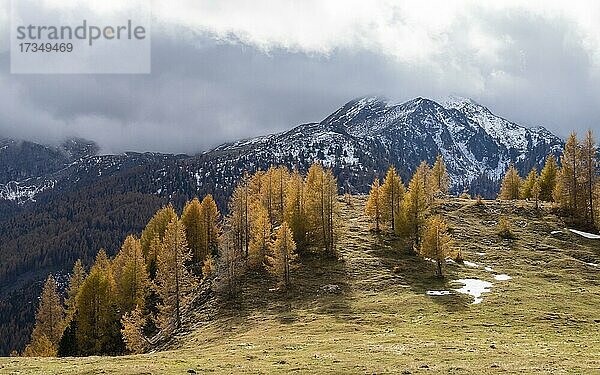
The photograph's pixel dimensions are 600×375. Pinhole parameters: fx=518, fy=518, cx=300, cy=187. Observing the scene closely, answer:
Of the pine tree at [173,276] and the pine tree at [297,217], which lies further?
the pine tree at [297,217]

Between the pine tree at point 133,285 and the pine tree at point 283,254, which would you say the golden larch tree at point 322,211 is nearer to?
the pine tree at point 283,254

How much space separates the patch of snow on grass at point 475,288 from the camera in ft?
201

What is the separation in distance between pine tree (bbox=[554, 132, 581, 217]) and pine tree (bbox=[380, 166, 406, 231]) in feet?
109

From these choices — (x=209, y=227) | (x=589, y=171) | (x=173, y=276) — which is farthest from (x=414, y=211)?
(x=209, y=227)

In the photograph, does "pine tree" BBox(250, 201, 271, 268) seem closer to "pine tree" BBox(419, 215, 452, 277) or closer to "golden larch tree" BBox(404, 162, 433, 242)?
"pine tree" BBox(419, 215, 452, 277)

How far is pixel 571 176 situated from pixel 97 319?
299ft

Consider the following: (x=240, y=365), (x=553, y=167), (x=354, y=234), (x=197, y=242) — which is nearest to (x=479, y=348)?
(x=240, y=365)

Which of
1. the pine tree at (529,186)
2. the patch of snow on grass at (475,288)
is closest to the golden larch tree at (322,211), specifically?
the patch of snow on grass at (475,288)

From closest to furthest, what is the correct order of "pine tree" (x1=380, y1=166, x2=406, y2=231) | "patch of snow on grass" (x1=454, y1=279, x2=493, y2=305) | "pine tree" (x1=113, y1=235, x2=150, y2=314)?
1. "patch of snow on grass" (x1=454, y1=279, x2=493, y2=305)
2. "pine tree" (x1=113, y1=235, x2=150, y2=314)
3. "pine tree" (x1=380, y1=166, x2=406, y2=231)

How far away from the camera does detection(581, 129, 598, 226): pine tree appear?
319 feet

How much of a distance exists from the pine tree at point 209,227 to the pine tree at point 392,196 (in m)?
38.3

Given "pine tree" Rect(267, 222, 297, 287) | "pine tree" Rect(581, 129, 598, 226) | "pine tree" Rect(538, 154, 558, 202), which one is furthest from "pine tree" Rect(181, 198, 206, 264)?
"pine tree" Rect(538, 154, 558, 202)

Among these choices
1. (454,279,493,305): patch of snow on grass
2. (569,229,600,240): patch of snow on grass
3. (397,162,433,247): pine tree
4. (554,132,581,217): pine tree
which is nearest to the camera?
(454,279,493,305): patch of snow on grass

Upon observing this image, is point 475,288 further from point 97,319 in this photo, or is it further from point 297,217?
point 97,319
